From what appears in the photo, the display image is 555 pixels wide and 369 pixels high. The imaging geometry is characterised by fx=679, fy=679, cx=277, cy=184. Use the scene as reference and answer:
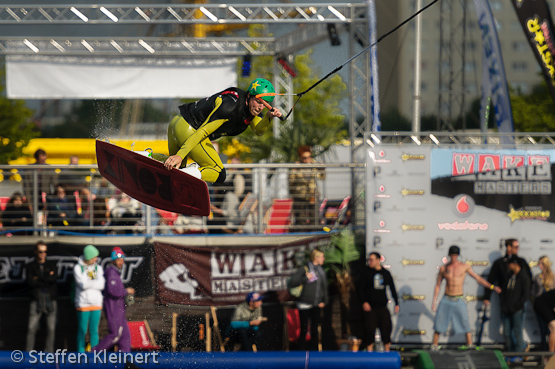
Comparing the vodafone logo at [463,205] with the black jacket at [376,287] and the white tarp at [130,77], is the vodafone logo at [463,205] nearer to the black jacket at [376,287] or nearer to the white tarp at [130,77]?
the black jacket at [376,287]

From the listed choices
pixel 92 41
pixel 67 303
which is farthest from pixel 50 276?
pixel 92 41

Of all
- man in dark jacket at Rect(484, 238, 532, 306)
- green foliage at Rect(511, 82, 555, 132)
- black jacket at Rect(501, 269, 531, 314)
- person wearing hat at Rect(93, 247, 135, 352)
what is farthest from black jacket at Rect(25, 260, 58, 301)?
green foliage at Rect(511, 82, 555, 132)

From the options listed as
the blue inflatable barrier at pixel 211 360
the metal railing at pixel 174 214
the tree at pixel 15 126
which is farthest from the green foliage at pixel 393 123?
the blue inflatable barrier at pixel 211 360

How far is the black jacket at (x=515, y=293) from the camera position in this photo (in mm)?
9695

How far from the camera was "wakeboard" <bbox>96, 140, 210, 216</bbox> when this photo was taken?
282 inches

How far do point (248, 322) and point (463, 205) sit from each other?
3.60 meters

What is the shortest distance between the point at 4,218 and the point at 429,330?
686 centimetres

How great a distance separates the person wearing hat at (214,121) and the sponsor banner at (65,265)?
363cm

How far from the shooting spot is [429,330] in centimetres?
974

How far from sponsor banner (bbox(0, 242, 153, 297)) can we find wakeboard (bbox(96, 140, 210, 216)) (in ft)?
9.11

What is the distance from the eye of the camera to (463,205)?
995 cm

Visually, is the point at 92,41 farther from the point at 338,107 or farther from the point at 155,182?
the point at 338,107

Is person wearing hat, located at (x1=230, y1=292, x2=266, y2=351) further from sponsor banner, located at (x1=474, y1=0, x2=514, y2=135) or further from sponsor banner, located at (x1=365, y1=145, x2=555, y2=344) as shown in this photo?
sponsor banner, located at (x1=474, y1=0, x2=514, y2=135)

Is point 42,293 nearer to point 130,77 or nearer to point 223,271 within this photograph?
point 223,271
